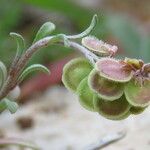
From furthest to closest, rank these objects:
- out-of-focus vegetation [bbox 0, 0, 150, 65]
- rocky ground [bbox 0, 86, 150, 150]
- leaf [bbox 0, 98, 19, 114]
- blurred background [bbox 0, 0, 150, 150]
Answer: out-of-focus vegetation [bbox 0, 0, 150, 65] → blurred background [bbox 0, 0, 150, 150] → rocky ground [bbox 0, 86, 150, 150] → leaf [bbox 0, 98, 19, 114]

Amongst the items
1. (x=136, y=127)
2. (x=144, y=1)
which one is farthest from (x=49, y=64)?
(x=144, y=1)

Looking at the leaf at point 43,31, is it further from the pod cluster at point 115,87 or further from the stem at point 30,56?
the pod cluster at point 115,87

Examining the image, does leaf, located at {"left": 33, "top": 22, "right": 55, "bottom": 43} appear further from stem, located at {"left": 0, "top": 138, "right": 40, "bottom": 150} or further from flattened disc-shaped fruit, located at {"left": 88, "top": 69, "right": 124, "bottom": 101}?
stem, located at {"left": 0, "top": 138, "right": 40, "bottom": 150}

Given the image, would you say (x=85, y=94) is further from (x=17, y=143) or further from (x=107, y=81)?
(x=17, y=143)

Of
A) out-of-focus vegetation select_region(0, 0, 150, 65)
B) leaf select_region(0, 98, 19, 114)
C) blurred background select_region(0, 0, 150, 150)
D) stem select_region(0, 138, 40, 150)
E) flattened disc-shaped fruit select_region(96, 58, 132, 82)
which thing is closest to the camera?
flattened disc-shaped fruit select_region(96, 58, 132, 82)

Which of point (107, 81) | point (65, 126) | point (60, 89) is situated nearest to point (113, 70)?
point (107, 81)

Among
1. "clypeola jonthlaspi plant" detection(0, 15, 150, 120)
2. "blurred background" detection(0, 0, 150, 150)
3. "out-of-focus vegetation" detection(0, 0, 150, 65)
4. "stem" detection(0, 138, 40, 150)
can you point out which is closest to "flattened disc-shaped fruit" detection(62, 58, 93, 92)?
"clypeola jonthlaspi plant" detection(0, 15, 150, 120)

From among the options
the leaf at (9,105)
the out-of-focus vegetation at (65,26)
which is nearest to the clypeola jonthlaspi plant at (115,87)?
the leaf at (9,105)
